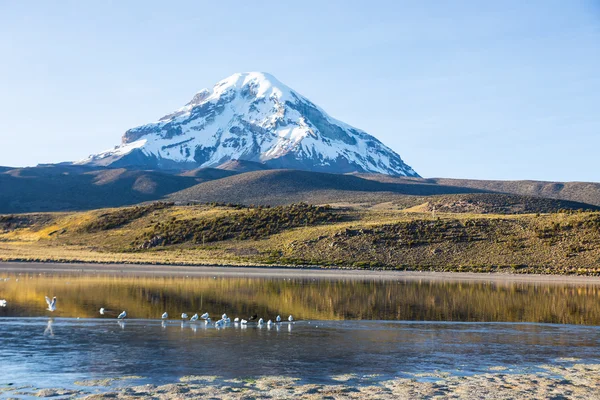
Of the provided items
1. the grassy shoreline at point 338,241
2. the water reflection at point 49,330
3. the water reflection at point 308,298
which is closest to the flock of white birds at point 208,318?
the water reflection at point 308,298

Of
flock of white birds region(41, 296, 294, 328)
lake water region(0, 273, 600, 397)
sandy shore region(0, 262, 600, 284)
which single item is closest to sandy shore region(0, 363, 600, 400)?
lake water region(0, 273, 600, 397)

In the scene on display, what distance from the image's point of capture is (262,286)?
1885 inches

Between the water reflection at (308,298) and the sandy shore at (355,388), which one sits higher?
the sandy shore at (355,388)

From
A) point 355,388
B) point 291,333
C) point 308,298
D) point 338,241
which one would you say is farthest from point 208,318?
point 338,241

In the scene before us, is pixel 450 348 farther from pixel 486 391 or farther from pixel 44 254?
pixel 44 254

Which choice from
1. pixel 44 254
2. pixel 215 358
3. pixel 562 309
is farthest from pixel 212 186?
pixel 215 358

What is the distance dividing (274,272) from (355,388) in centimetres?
4411

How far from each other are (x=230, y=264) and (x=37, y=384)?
5095 cm

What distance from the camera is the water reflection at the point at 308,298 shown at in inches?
1276

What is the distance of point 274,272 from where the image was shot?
6128 cm

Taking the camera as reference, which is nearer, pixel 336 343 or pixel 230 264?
pixel 336 343

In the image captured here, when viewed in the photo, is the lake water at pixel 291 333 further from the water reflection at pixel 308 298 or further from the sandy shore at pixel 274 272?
the sandy shore at pixel 274 272

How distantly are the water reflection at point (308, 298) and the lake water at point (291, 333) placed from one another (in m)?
0.10

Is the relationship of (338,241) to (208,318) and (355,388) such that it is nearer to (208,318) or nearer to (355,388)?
(208,318)
